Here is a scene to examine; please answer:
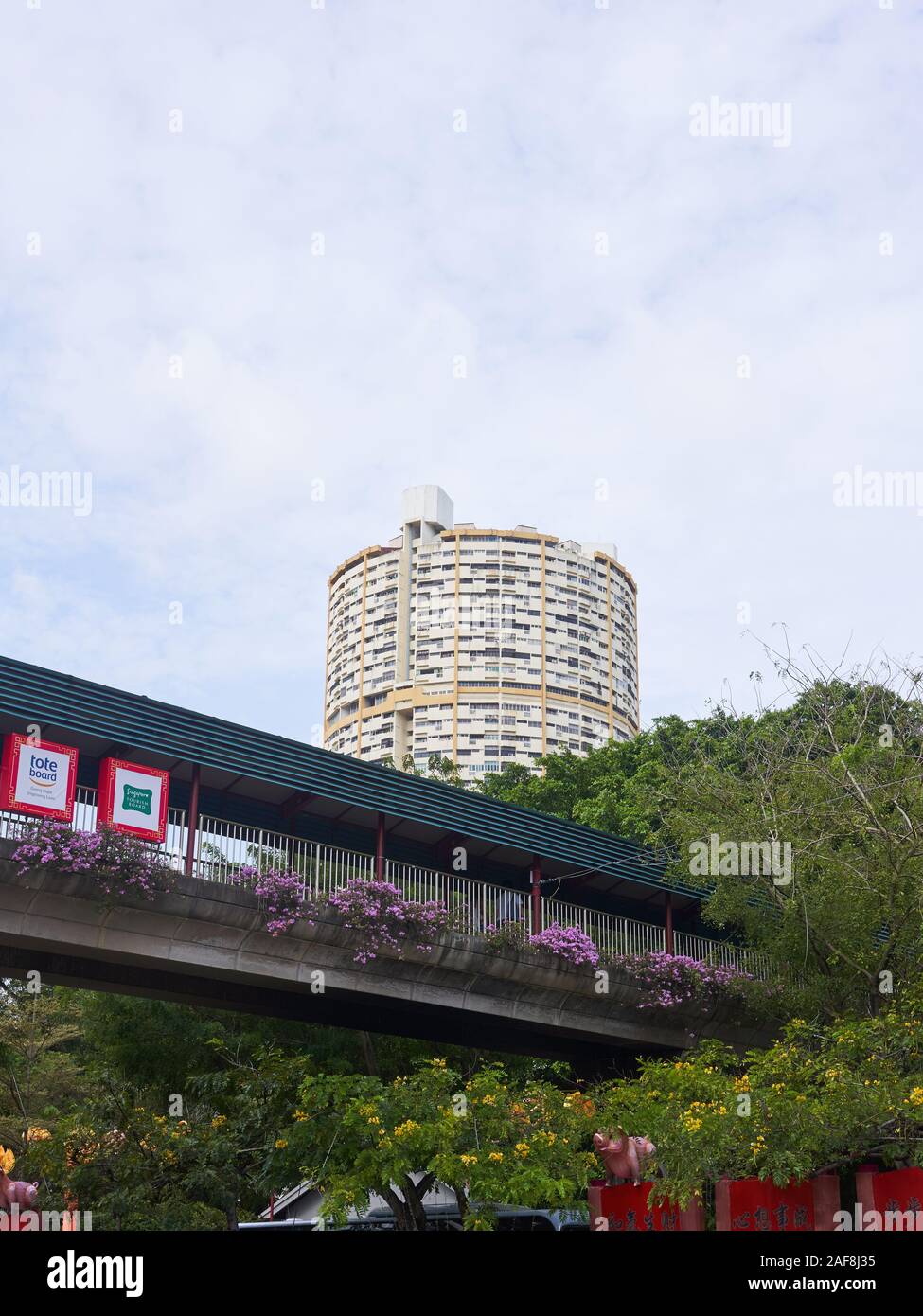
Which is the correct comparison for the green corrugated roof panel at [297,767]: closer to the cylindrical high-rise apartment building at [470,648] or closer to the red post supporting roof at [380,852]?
the red post supporting roof at [380,852]

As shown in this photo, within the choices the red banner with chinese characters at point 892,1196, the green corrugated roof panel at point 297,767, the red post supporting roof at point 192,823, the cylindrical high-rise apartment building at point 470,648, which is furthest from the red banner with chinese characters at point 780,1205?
the cylindrical high-rise apartment building at point 470,648

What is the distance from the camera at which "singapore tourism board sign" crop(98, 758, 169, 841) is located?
18719mm

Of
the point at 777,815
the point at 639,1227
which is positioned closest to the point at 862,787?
the point at 777,815

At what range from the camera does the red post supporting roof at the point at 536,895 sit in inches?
916

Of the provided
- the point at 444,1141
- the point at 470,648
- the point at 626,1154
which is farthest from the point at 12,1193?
the point at 470,648

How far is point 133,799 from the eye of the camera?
1898 centimetres

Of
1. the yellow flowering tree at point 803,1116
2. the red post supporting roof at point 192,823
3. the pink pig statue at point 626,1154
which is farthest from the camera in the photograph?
the red post supporting roof at point 192,823

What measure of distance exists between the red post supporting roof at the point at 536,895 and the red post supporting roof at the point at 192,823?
642 centimetres

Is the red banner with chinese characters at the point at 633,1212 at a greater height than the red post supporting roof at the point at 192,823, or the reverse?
the red post supporting roof at the point at 192,823

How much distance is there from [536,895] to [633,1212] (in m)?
7.33

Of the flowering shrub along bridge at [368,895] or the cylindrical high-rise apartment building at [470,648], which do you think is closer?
the flowering shrub along bridge at [368,895]

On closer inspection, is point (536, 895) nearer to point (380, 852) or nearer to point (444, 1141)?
point (380, 852)

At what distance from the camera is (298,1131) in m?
18.1
